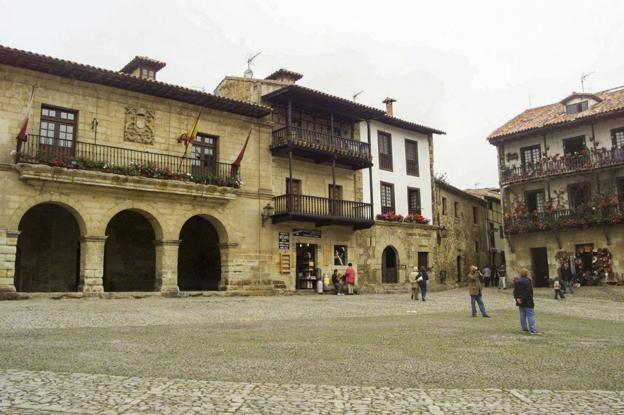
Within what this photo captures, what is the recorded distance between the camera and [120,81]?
1977cm

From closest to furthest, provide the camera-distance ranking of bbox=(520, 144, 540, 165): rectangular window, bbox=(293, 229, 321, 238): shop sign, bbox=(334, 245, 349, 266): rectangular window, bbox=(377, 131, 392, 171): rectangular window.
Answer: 1. bbox=(293, 229, 321, 238): shop sign
2. bbox=(334, 245, 349, 266): rectangular window
3. bbox=(377, 131, 392, 171): rectangular window
4. bbox=(520, 144, 540, 165): rectangular window

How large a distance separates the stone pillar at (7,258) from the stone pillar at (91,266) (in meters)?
2.12

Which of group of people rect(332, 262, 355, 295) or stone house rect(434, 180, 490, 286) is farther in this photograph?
stone house rect(434, 180, 490, 286)

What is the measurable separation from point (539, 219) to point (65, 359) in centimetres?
2848

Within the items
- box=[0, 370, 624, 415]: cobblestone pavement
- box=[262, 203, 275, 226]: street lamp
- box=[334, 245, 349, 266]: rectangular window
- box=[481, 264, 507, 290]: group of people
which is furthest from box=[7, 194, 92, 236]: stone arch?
box=[481, 264, 507, 290]: group of people

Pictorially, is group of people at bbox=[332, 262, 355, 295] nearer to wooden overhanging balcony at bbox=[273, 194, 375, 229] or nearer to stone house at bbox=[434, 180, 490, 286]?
wooden overhanging balcony at bbox=[273, 194, 375, 229]

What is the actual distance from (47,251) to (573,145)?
27353mm

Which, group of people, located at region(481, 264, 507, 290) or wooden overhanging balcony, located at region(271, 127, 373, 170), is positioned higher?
wooden overhanging balcony, located at region(271, 127, 373, 170)

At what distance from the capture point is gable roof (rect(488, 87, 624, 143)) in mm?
29062

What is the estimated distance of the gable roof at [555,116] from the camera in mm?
29062

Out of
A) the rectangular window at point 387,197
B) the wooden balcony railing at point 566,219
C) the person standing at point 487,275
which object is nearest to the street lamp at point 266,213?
the rectangular window at point 387,197

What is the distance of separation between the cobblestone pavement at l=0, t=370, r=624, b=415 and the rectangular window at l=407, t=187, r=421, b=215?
980 inches

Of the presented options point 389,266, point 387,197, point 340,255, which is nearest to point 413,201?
point 387,197

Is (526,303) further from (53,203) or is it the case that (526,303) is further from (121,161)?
(53,203)
